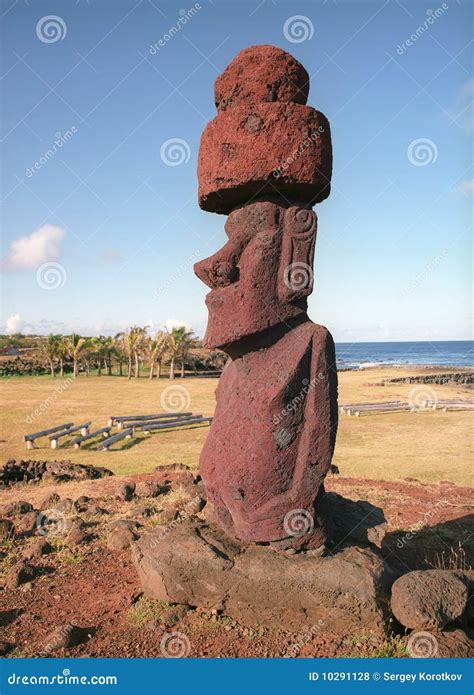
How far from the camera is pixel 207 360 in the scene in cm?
5028

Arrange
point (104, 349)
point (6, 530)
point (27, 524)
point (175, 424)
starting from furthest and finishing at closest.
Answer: point (104, 349) < point (175, 424) < point (27, 524) < point (6, 530)

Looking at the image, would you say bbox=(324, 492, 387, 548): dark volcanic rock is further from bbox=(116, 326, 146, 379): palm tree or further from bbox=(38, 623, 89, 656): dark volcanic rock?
bbox=(116, 326, 146, 379): palm tree

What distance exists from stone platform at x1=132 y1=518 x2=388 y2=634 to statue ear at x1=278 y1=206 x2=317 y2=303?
7.90 feet

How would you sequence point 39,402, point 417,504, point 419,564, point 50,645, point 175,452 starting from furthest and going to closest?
point 39,402 → point 175,452 → point 417,504 → point 419,564 → point 50,645

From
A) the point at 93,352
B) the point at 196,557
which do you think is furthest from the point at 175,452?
the point at 93,352

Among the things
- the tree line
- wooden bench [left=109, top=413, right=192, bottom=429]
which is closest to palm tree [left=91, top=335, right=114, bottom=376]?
the tree line

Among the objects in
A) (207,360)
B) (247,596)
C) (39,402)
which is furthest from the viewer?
(207,360)

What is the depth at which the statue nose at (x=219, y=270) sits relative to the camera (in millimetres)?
4953

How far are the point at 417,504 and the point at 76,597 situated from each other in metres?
5.83

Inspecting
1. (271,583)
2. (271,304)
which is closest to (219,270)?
(271,304)

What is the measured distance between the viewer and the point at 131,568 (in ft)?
20.0

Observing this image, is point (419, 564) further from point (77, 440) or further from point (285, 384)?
point (77, 440)

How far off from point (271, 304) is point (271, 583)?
2.50 meters

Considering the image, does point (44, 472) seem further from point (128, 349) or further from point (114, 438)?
point (128, 349)
